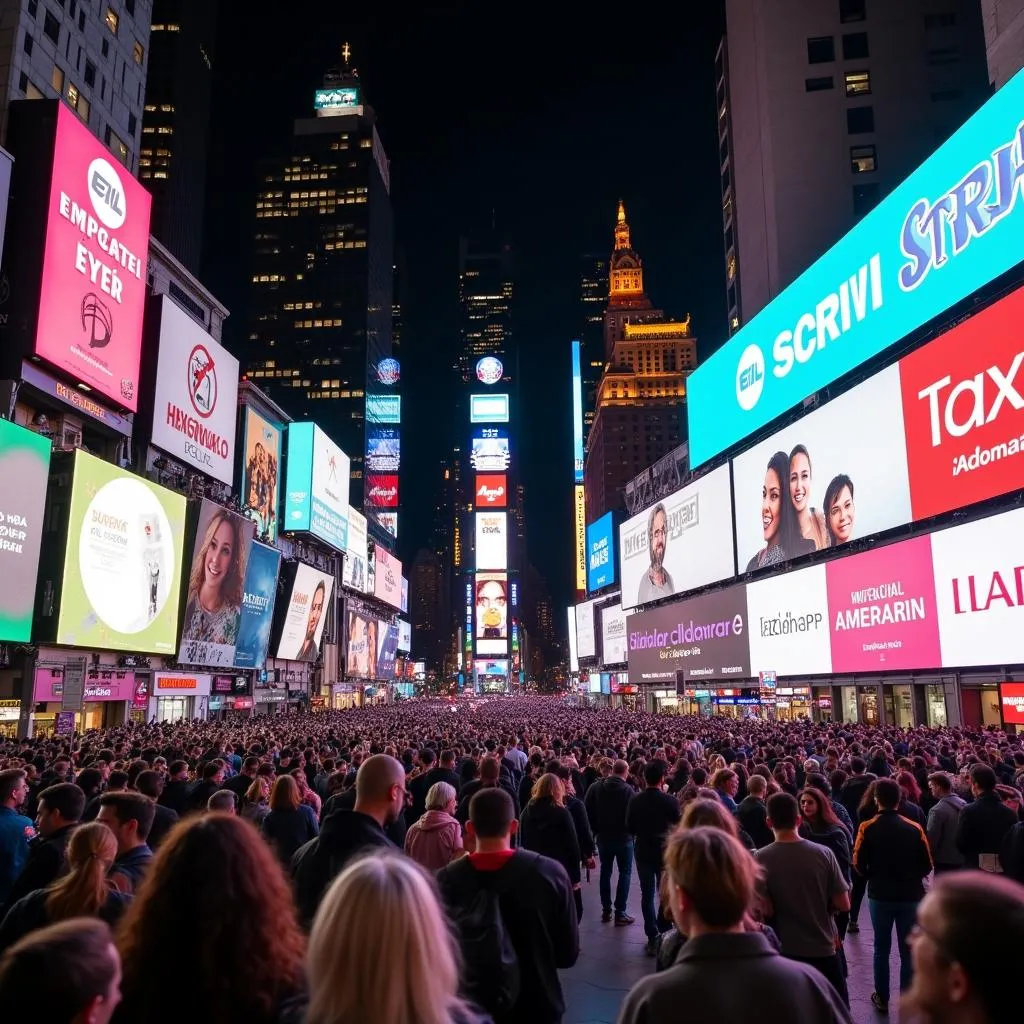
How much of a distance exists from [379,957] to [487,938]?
1964 millimetres

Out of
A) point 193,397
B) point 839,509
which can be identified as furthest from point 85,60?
point 839,509

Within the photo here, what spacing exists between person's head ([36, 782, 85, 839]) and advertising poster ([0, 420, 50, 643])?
2534 centimetres

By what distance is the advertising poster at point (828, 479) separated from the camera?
33.8m

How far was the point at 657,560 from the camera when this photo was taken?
210ft

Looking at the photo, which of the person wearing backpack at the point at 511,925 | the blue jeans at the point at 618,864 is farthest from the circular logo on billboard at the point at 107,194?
the person wearing backpack at the point at 511,925

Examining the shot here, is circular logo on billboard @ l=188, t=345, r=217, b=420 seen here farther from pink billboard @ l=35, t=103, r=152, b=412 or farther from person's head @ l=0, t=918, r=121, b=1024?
person's head @ l=0, t=918, r=121, b=1024

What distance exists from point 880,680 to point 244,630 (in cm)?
3507

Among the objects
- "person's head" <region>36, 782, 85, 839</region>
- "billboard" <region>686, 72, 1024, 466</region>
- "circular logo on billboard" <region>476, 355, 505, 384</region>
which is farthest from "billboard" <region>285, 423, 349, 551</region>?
"circular logo on billboard" <region>476, 355, 505, 384</region>

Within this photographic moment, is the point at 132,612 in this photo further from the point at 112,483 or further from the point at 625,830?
the point at 625,830

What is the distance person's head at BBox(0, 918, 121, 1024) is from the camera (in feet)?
6.84

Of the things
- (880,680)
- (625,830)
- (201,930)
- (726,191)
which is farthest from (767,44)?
(201,930)

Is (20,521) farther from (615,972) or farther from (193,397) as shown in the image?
(615,972)

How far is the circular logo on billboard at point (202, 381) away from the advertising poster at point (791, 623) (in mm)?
32497

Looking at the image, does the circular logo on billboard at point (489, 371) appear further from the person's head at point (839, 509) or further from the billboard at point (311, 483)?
the person's head at point (839, 509)
